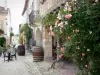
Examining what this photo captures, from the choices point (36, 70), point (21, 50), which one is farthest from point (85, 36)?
point (21, 50)

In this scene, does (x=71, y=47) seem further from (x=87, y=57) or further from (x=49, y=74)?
(x=49, y=74)

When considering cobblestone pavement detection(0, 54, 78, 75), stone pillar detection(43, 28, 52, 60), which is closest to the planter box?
stone pillar detection(43, 28, 52, 60)

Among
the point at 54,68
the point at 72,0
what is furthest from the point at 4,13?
the point at 72,0

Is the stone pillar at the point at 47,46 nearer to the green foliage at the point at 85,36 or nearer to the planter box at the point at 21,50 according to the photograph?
the planter box at the point at 21,50

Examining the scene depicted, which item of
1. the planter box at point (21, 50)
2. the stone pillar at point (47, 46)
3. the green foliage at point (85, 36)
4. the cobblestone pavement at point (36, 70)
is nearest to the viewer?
the green foliage at point (85, 36)

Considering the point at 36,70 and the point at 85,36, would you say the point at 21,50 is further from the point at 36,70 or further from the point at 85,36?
the point at 85,36

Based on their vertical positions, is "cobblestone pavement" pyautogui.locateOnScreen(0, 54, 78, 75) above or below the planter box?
below

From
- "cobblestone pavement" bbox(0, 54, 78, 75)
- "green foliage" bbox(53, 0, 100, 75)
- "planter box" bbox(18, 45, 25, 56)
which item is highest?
"green foliage" bbox(53, 0, 100, 75)

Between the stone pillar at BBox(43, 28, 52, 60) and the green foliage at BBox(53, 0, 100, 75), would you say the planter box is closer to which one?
the stone pillar at BBox(43, 28, 52, 60)

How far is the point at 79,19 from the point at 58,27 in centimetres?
92

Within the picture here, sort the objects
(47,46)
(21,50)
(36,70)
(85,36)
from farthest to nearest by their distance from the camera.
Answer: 1. (21,50)
2. (47,46)
3. (36,70)
4. (85,36)

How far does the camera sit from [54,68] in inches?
516

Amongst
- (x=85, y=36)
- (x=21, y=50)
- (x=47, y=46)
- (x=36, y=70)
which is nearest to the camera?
(x=85, y=36)

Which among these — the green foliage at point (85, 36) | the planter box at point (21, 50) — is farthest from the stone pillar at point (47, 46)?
the green foliage at point (85, 36)
